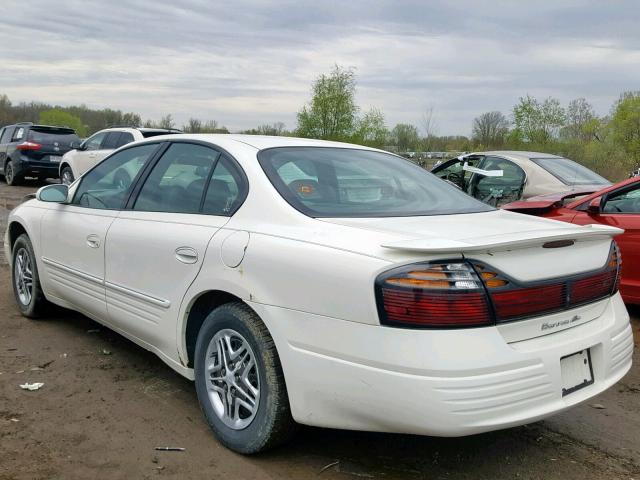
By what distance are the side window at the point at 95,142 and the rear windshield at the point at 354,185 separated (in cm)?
1170

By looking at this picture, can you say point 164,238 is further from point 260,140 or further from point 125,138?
point 125,138

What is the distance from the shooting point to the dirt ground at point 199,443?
9.34ft

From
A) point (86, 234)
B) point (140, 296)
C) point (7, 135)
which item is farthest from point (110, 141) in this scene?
point (140, 296)

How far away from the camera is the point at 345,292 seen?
8.09 ft

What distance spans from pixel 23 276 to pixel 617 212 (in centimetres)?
524

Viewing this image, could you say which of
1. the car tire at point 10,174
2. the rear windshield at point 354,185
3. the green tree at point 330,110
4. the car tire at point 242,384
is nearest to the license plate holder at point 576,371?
the rear windshield at point 354,185

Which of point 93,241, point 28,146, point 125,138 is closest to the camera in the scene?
point 93,241

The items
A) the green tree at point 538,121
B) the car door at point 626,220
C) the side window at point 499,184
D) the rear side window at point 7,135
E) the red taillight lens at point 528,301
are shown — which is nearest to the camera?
the red taillight lens at point 528,301

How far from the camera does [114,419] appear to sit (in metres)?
3.34

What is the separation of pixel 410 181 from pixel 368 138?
35382 mm

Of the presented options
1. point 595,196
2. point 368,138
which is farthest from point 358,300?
point 368,138

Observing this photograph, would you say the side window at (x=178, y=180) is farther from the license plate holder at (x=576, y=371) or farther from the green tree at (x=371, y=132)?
the green tree at (x=371, y=132)

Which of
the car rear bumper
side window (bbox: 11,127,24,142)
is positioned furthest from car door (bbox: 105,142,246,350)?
side window (bbox: 11,127,24,142)

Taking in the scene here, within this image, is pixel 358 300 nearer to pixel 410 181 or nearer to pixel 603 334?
pixel 603 334
